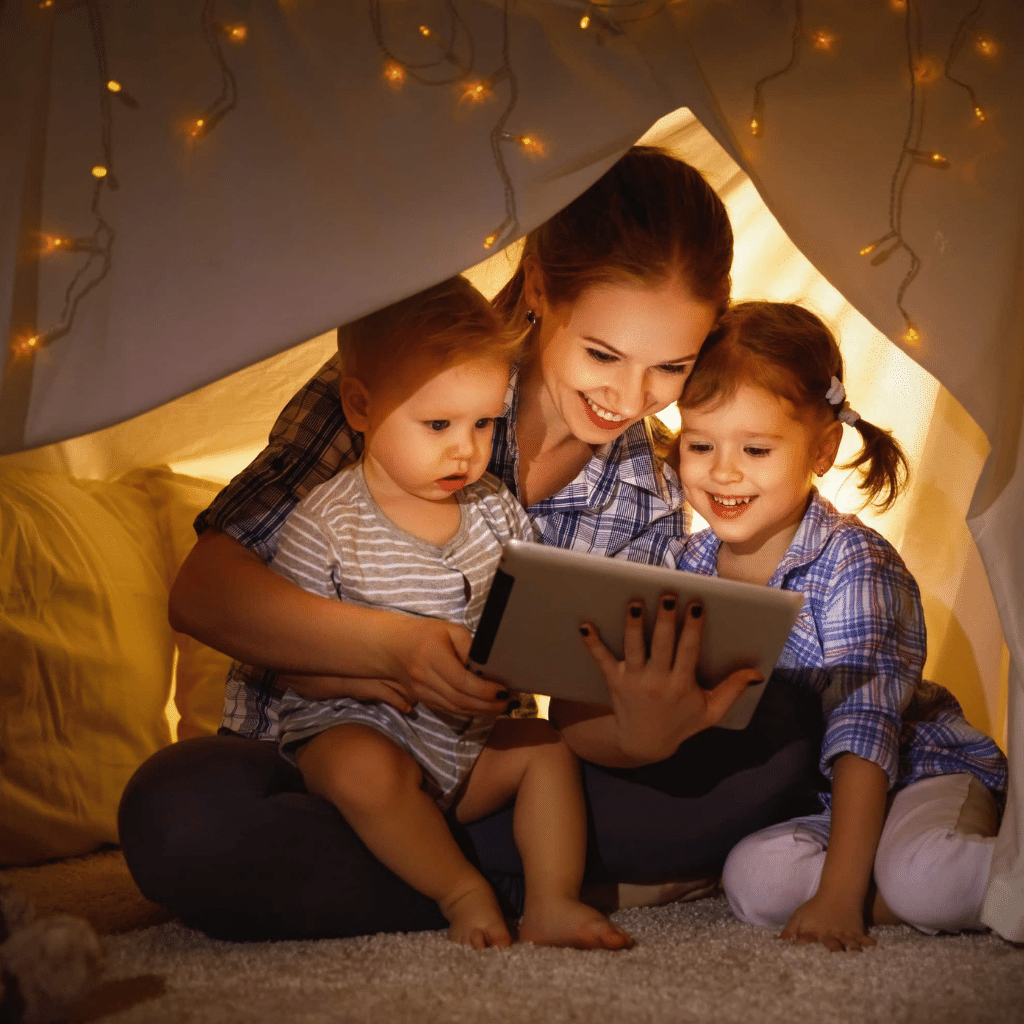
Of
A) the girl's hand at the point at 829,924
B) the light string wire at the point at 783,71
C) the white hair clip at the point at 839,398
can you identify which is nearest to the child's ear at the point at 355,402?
the light string wire at the point at 783,71

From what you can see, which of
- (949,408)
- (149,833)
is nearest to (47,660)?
(149,833)

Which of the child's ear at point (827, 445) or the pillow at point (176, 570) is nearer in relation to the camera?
the child's ear at point (827, 445)

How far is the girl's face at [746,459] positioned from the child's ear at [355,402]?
44 cm

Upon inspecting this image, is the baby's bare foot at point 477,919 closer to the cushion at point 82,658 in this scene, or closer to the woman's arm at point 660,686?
the woman's arm at point 660,686

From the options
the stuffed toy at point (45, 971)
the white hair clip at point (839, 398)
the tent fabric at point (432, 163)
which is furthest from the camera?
the white hair clip at point (839, 398)

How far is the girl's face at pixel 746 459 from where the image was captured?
149cm

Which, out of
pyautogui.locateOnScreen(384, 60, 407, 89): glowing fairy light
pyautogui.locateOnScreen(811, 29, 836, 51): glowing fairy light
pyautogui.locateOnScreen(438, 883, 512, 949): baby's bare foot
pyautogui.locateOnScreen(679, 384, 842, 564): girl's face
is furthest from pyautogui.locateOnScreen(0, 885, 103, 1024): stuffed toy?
pyautogui.locateOnScreen(811, 29, 836, 51): glowing fairy light

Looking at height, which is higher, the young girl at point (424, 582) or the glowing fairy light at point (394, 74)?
the glowing fairy light at point (394, 74)

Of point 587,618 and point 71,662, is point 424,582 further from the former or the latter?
point 71,662

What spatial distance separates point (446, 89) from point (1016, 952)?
3.48 ft

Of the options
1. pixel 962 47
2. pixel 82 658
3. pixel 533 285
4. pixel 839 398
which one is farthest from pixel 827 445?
pixel 82 658

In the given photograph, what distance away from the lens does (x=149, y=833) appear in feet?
3.87

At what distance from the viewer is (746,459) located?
1.50 m

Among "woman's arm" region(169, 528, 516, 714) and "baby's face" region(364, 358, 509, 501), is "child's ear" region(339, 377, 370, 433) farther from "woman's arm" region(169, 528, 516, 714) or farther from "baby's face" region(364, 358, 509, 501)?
"woman's arm" region(169, 528, 516, 714)
